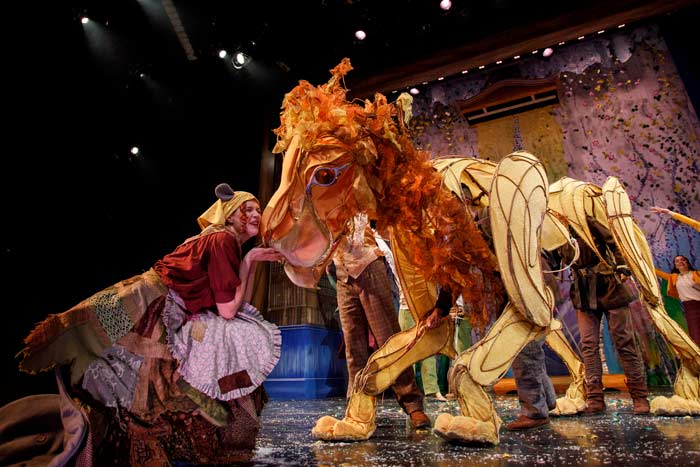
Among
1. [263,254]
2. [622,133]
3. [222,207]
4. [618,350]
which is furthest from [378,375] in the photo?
[622,133]

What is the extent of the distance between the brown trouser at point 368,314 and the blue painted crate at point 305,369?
Result: 10.1 ft

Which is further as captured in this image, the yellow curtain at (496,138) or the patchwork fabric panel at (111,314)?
the yellow curtain at (496,138)

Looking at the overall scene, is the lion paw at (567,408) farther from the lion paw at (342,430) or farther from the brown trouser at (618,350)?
the lion paw at (342,430)

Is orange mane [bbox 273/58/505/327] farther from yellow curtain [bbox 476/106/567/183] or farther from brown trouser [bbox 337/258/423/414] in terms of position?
yellow curtain [bbox 476/106/567/183]

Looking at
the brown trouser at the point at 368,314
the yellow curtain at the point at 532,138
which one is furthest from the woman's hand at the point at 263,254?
the yellow curtain at the point at 532,138

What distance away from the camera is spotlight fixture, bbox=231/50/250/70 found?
554 centimetres

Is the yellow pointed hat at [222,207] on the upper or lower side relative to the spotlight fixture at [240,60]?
lower

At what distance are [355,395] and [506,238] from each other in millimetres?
954

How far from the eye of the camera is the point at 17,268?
2689 mm

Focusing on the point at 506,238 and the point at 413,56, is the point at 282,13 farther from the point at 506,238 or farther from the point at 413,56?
the point at 506,238

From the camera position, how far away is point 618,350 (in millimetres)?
2498

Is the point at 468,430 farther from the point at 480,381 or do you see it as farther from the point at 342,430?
the point at 342,430

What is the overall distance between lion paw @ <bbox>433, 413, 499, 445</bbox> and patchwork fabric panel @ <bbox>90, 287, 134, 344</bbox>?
1.15 metres

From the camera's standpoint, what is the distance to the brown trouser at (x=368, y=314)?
96.5 inches
